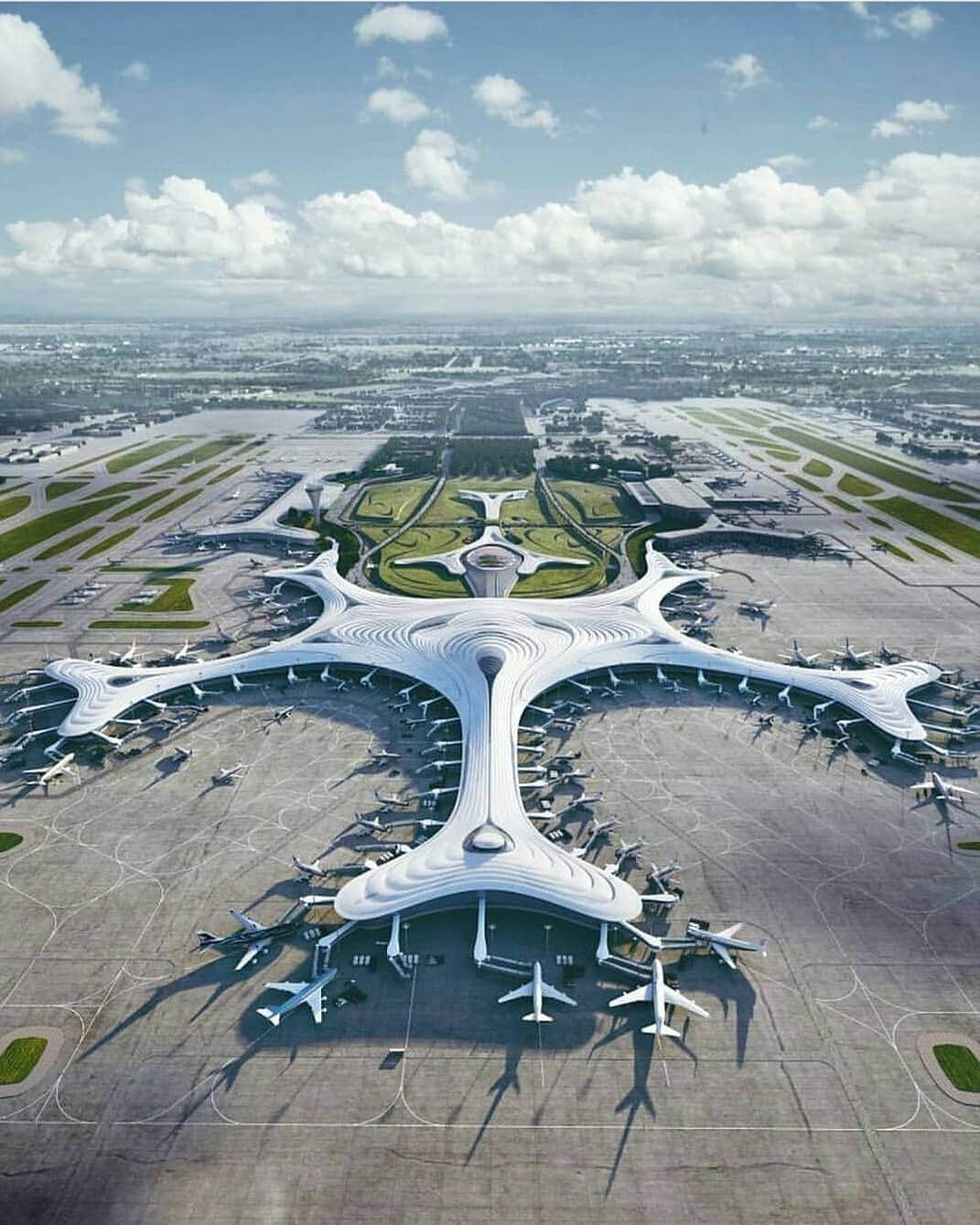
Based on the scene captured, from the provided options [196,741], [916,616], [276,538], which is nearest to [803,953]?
[196,741]

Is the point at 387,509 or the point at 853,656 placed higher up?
the point at 387,509

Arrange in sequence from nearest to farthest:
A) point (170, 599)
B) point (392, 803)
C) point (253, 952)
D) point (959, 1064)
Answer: point (959, 1064), point (253, 952), point (392, 803), point (170, 599)

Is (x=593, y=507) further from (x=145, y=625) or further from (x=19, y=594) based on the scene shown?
(x=19, y=594)

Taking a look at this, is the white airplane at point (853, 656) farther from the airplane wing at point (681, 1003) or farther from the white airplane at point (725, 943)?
the airplane wing at point (681, 1003)

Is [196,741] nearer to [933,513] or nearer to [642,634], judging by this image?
[642,634]

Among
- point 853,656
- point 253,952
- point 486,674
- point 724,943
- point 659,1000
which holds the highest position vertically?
point 486,674

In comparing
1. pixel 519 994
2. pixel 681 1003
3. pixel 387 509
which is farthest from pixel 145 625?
pixel 681 1003
